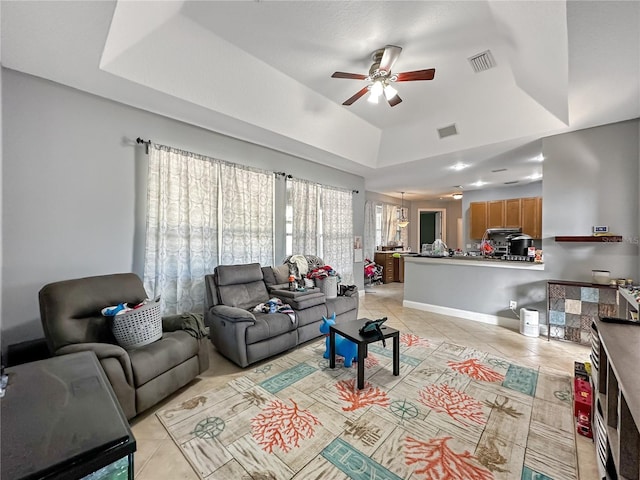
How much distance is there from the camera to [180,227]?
11.0 ft

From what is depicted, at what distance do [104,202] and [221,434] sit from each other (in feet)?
8.41

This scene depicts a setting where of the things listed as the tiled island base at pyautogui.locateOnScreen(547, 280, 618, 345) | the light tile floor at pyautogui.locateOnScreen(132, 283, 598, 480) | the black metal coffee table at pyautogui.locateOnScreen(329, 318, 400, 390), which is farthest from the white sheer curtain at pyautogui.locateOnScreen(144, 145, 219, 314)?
the tiled island base at pyautogui.locateOnScreen(547, 280, 618, 345)

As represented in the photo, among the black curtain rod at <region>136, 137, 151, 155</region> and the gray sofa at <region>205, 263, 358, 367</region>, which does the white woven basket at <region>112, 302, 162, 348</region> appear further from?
the black curtain rod at <region>136, 137, 151, 155</region>

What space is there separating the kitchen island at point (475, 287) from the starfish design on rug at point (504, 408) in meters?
2.32

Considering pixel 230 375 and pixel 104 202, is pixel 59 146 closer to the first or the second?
pixel 104 202

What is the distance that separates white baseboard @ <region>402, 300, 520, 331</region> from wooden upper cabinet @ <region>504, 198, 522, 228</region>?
374cm

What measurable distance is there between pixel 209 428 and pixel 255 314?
51.2 inches

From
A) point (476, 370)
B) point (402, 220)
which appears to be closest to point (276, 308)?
point (476, 370)

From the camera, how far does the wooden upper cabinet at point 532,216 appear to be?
6.47 meters

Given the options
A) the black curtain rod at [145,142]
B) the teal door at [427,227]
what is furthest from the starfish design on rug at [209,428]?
the teal door at [427,227]

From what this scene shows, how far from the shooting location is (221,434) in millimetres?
1858

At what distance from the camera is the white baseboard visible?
408 centimetres

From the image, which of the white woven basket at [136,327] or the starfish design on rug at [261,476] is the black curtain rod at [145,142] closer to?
the white woven basket at [136,327]

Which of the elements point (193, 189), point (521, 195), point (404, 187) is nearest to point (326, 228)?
point (193, 189)
